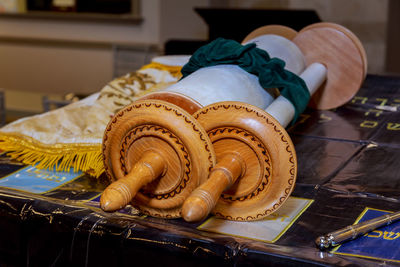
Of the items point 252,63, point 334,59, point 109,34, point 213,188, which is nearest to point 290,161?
point 213,188

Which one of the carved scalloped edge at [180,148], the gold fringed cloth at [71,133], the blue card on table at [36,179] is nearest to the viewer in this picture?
the carved scalloped edge at [180,148]

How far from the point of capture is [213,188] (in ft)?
2.75

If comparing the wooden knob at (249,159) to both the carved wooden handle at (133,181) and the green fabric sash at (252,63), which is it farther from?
the green fabric sash at (252,63)

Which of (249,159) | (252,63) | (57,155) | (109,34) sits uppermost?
(252,63)

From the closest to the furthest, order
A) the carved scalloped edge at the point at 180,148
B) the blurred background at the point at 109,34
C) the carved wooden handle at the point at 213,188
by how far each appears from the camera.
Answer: the carved wooden handle at the point at 213,188 → the carved scalloped edge at the point at 180,148 → the blurred background at the point at 109,34

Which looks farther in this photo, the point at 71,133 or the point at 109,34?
the point at 109,34

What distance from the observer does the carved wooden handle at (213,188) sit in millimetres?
791

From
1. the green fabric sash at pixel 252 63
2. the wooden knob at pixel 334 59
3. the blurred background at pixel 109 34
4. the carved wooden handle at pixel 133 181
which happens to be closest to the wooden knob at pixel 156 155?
the carved wooden handle at pixel 133 181

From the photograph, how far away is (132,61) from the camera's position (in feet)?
12.8

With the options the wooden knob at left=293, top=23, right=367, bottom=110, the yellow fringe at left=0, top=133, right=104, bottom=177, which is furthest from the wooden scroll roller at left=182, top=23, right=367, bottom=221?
the wooden knob at left=293, top=23, right=367, bottom=110

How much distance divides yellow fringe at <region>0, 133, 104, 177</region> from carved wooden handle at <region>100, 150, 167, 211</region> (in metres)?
0.30

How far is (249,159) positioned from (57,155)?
1.70ft

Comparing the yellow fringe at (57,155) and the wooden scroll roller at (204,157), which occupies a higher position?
the wooden scroll roller at (204,157)

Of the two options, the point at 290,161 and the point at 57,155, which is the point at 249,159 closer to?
the point at 290,161
